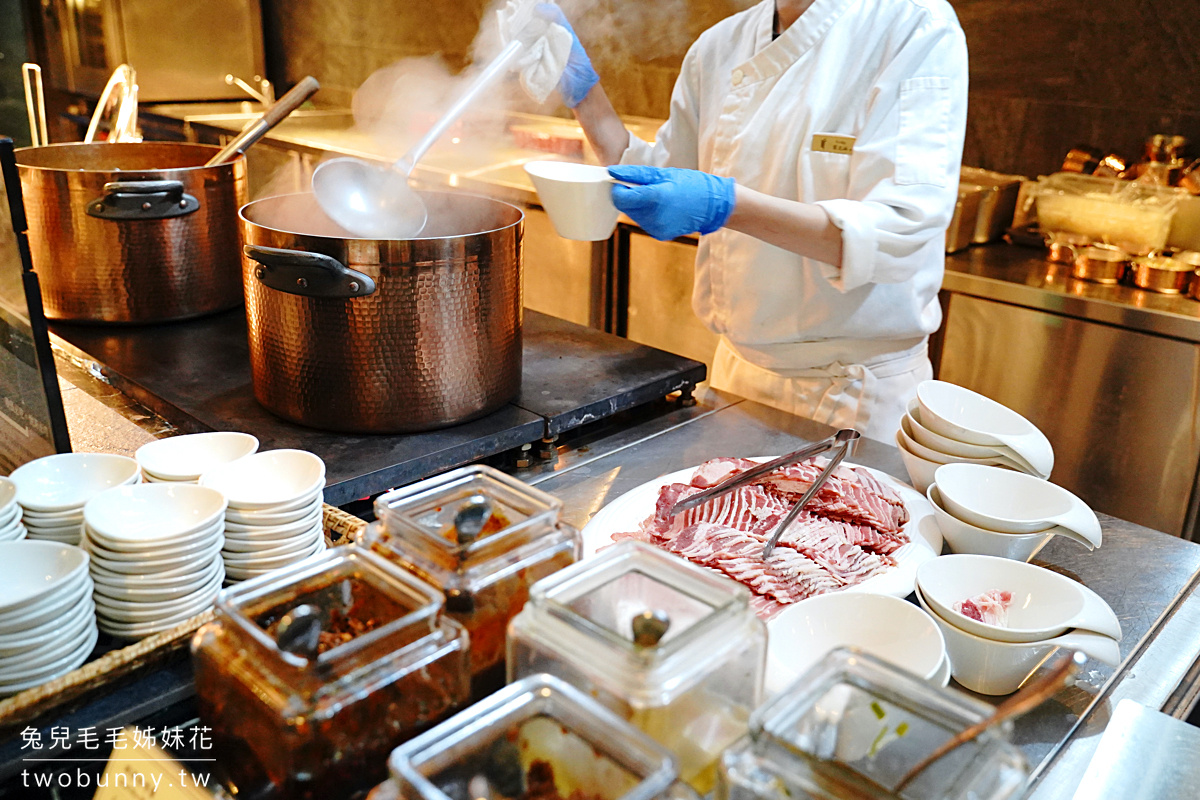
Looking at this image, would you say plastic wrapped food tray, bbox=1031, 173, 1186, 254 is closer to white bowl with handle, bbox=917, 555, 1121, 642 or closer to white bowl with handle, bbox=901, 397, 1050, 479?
white bowl with handle, bbox=901, 397, 1050, 479

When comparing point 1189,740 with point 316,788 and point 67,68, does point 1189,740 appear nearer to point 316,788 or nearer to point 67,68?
point 316,788

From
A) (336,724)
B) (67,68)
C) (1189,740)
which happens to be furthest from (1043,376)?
(67,68)

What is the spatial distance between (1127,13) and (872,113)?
66.0 inches

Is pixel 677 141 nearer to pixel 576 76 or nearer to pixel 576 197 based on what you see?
pixel 576 76

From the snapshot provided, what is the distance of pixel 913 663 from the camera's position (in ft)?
3.01

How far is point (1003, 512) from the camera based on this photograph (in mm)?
1302

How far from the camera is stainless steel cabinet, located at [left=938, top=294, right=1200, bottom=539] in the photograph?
249 centimetres

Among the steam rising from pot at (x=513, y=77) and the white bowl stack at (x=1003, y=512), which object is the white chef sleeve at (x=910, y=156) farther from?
the steam rising from pot at (x=513, y=77)

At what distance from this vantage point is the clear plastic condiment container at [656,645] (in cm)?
66

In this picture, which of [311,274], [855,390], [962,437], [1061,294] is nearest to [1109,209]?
[1061,294]

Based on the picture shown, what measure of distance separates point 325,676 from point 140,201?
1348mm

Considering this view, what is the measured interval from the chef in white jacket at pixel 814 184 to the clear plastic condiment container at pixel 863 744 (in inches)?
40.3

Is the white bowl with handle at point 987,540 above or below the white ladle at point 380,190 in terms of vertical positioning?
below

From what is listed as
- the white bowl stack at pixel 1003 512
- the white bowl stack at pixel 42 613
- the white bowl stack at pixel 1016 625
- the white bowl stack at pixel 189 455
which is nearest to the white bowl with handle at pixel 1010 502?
the white bowl stack at pixel 1003 512
